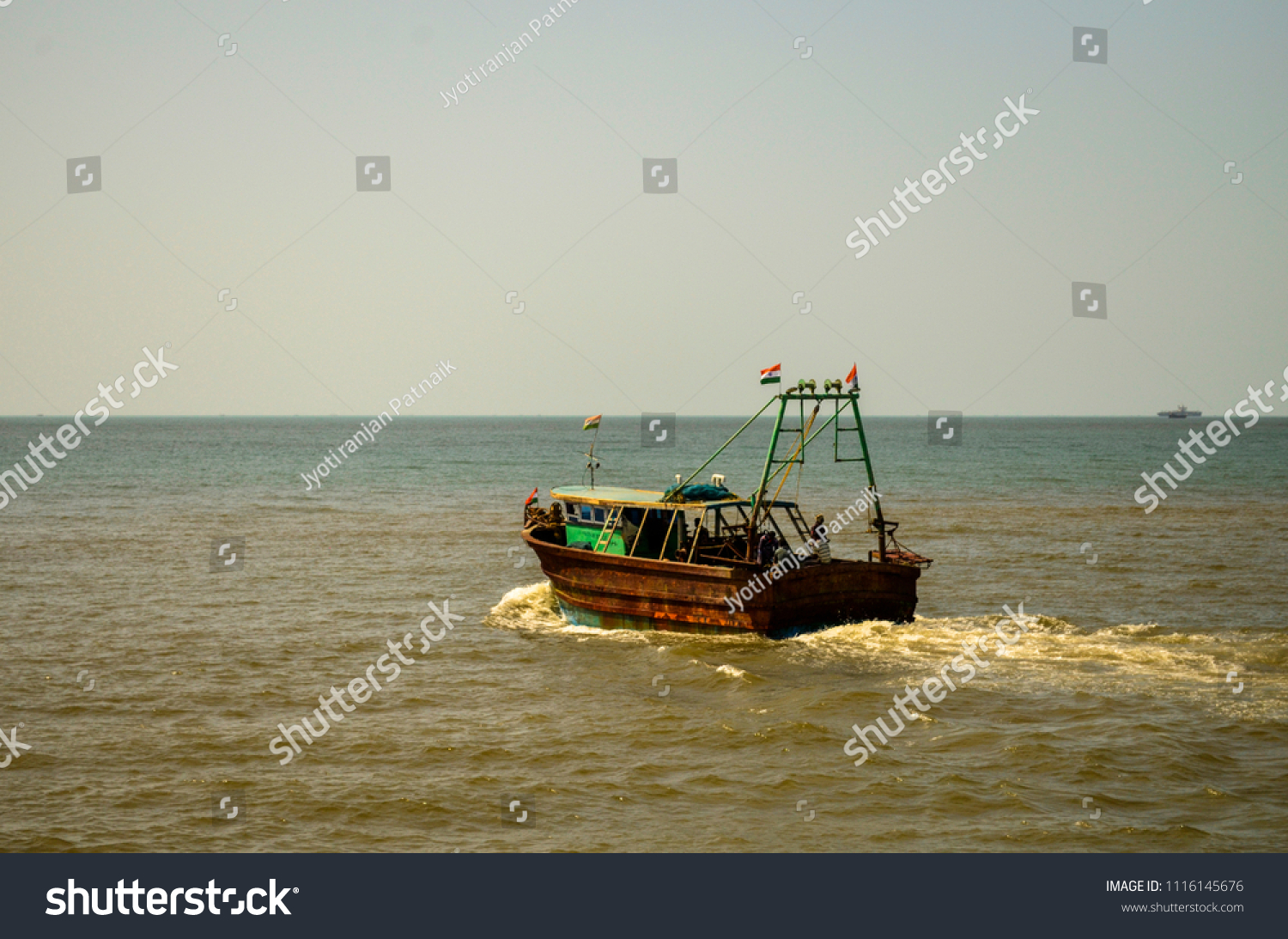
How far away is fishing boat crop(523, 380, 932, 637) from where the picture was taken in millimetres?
21047

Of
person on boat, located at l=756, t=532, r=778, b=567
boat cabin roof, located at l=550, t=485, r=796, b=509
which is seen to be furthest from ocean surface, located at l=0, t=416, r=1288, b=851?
boat cabin roof, located at l=550, t=485, r=796, b=509

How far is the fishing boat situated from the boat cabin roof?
1.6 inches

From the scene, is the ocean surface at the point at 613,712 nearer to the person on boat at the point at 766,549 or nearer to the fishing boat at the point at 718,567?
the fishing boat at the point at 718,567

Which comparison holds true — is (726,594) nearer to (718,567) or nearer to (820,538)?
(718,567)

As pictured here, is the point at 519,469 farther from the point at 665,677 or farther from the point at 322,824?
the point at 322,824

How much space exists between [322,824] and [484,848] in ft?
7.09

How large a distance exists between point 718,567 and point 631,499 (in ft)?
11.1

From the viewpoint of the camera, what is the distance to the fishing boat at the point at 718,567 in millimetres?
21047

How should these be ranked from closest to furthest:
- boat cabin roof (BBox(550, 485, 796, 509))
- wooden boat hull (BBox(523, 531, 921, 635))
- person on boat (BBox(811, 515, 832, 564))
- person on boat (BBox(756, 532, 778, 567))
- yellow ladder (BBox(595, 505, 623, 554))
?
wooden boat hull (BBox(523, 531, 921, 635)) → person on boat (BBox(756, 532, 778, 567)) → person on boat (BBox(811, 515, 832, 564)) → boat cabin roof (BBox(550, 485, 796, 509)) → yellow ladder (BBox(595, 505, 623, 554))

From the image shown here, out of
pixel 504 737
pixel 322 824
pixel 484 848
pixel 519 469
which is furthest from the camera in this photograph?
pixel 519 469

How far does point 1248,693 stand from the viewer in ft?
54.6

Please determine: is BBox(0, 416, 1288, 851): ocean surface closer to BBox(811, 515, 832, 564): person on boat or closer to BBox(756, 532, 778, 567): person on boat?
BBox(811, 515, 832, 564): person on boat

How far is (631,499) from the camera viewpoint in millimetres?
23797
